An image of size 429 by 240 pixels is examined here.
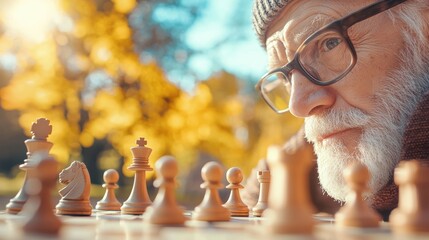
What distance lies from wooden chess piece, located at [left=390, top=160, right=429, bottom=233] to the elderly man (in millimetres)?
667

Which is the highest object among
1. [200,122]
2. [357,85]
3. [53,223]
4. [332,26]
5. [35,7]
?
[35,7]

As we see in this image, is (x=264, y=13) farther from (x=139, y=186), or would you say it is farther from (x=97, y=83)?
(x=97, y=83)

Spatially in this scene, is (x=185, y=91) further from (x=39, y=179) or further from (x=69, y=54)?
(x=39, y=179)

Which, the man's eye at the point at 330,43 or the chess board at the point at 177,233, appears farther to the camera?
the man's eye at the point at 330,43

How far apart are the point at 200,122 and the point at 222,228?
143 inches

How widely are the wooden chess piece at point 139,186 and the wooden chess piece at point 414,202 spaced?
2.01ft

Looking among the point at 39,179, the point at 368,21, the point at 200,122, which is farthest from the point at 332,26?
the point at 200,122

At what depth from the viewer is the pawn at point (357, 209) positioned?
2.66 ft

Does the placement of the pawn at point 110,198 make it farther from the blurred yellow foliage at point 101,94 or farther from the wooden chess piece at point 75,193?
the blurred yellow foliage at point 101,94

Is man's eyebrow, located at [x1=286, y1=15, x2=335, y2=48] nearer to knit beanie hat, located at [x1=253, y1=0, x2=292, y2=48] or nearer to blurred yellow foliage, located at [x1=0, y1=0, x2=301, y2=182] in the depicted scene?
knit beanie hat, located at [x1=253, y1=0, x2=292, y2=48]

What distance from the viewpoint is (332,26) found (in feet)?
4.53

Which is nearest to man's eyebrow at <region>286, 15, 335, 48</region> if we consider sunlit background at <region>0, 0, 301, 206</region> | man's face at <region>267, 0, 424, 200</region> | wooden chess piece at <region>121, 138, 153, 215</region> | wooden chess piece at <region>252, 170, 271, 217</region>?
man's face at <region>267, 0, 424, 200</region>

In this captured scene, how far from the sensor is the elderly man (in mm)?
1416

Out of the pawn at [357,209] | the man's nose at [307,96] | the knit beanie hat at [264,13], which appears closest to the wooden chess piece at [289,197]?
the pawn at [357,209]
